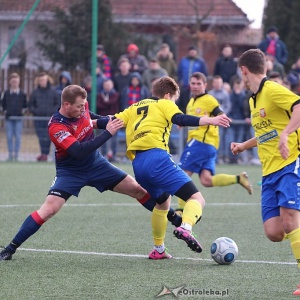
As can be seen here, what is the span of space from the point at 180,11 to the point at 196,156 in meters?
19.0

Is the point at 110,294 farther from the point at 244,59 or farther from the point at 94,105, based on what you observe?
the point at 94,105

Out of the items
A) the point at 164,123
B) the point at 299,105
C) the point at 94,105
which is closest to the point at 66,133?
the point at 164,123

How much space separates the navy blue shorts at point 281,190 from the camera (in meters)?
6.32

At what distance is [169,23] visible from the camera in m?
29.8

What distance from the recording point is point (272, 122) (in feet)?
21.5

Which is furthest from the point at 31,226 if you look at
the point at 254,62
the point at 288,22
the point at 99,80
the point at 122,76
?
the point at 288,22

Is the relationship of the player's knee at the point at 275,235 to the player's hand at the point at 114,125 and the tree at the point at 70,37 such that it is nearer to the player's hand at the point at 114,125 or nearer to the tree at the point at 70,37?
the player's hand at the point at 114,125

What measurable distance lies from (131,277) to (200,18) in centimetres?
2399

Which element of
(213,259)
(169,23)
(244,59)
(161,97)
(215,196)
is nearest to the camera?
(244,59)

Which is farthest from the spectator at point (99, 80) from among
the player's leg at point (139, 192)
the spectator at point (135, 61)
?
the player's leg at point (139, 192)

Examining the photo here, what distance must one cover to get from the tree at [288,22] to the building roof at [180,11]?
1.09 m

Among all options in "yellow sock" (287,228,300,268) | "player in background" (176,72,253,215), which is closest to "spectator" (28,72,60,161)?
"player in background" (176,72,253,215)

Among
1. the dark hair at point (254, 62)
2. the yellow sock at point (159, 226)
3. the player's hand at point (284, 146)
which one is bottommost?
the yellow sock at point (159, 226)

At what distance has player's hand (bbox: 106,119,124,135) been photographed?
7465 mm
